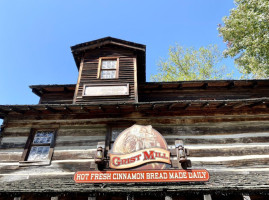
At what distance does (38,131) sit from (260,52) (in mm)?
16834

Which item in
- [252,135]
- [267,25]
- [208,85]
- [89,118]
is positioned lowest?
[252,135]

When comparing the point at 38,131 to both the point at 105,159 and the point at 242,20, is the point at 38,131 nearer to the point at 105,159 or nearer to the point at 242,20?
the point at 105,159

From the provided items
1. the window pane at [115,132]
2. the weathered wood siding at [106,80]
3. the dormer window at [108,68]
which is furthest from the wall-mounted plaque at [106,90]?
the window pane at [115,132]

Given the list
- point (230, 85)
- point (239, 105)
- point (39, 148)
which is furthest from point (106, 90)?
point (230, 85)

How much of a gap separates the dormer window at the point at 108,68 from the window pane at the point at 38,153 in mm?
4545

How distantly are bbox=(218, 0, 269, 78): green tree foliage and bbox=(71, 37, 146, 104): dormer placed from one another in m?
9.98

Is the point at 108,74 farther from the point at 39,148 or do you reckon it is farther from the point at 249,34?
the point at 249,34

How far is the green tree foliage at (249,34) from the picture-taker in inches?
550

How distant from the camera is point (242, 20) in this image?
1573 centimetres

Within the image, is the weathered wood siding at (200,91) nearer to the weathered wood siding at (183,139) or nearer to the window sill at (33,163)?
the weathered wood siding at (183,139)

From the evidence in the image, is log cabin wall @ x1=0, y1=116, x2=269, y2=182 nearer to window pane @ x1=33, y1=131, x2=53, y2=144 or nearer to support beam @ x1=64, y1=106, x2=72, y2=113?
window pane @ x1=33, y1=131, x2=53, y2=144

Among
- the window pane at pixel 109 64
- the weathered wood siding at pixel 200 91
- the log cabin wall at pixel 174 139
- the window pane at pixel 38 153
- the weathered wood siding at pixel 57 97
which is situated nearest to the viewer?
the log cabin wall at pixel 174 139

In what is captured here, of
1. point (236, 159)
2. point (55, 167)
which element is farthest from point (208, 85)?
point (55, 167)

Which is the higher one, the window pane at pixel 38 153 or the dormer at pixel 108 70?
the dormer at pixel 108 70
